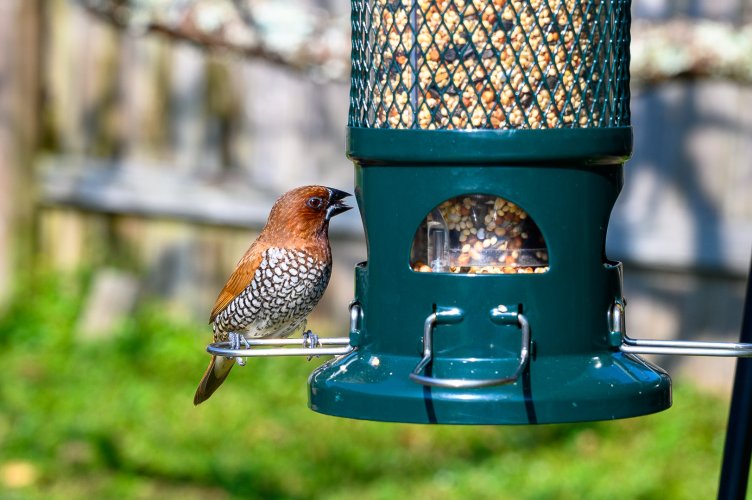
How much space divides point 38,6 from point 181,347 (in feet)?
8.06

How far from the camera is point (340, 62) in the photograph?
6.07 meters

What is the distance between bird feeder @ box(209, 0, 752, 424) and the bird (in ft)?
1.72

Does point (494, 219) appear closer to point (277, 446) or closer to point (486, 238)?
point (486, 238)

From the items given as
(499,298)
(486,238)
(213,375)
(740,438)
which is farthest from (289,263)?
(740,438)

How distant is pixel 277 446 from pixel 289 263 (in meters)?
2.76

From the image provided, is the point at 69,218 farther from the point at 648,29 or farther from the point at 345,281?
the point at 648,29

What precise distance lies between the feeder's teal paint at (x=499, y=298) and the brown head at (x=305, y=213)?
532 mm

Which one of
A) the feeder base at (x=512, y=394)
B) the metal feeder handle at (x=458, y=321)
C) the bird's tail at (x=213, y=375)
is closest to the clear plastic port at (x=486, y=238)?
the metal feeder handle at (x=458, y=321)

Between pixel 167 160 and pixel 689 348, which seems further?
pixel 167 160

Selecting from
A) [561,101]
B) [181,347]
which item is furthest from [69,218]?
[561,101]

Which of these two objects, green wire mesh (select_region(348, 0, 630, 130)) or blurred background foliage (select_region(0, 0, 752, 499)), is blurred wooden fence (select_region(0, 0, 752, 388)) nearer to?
blurred background foliage (select_region(0, 0, 752, 499))

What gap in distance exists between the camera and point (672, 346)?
283cm

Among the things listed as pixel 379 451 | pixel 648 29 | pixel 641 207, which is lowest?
pixel 379 451

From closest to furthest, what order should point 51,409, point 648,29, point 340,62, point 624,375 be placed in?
point 624,375
point 648,29
point 340,62
point 51,409
